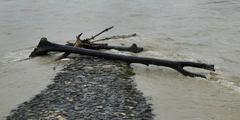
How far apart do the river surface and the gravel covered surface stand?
0.34 metres

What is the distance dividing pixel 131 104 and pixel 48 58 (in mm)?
5307

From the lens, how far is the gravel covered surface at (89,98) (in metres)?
8.35

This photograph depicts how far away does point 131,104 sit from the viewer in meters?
8.94

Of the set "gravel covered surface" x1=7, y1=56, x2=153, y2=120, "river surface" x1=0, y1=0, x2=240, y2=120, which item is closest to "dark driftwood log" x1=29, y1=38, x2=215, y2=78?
"river surface" x1=0, y1=0, x2=240, y2=120

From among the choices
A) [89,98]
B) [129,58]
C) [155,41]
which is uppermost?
[155,41]

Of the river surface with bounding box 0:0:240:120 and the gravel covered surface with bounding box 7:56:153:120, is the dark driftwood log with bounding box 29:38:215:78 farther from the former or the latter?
the gravel covered surface with bounding box 7:56:153:120

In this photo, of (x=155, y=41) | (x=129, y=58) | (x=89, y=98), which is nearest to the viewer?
(x=89, y=98)

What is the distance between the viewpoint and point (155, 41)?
17.3 m

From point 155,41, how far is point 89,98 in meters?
8.45

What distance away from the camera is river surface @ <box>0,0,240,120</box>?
9.95 meters

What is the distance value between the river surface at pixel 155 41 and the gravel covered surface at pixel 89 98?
0.34 meters

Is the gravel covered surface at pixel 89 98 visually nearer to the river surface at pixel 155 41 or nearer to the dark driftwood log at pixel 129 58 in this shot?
the river surface at pixel 155 41

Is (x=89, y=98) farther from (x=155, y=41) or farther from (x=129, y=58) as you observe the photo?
(x=155, y=41)

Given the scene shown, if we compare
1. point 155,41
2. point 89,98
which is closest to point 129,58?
point 89,98
